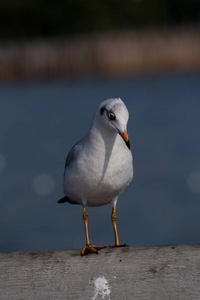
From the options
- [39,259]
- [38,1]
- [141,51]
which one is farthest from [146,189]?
[38,1]

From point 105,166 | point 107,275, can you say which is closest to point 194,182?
point 105,166

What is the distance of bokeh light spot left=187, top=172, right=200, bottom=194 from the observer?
37.0 feet

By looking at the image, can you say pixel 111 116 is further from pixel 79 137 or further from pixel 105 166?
pixel 79 137

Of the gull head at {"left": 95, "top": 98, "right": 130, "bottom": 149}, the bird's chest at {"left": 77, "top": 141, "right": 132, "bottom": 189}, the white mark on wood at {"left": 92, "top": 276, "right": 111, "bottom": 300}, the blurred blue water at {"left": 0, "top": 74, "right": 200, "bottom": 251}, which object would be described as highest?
the gull head at {"left": 95, "top": 98, "right": 130, "bottom": 149}

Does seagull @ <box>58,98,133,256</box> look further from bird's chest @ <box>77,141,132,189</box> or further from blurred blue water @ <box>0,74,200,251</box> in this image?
blurred blue water @ <box>0,74,200,251</box>

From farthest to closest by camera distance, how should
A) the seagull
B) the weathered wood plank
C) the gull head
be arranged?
A: the seagull, the gull head, the weathered wood plank

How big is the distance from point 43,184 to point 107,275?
329 inches

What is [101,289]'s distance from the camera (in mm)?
2453

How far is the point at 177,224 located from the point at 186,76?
12608 millimetres

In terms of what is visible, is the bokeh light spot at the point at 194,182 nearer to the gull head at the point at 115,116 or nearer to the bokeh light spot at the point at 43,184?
the bokeh light spot at the point at 43,184

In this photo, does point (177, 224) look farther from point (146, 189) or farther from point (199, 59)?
point (199, 59)

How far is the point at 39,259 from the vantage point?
8.71 feet

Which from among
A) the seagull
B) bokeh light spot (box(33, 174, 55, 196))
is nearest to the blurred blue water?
bokeh light spot (box(33, 174, 55, 196))

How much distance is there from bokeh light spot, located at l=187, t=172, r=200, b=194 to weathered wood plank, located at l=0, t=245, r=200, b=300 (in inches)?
342
